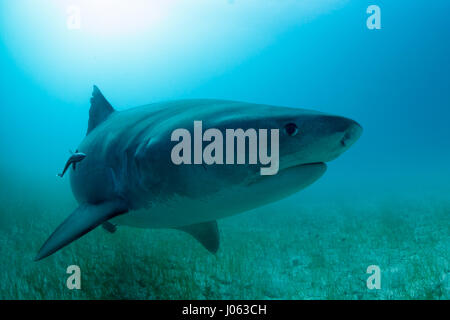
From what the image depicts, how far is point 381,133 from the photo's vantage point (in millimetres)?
150250

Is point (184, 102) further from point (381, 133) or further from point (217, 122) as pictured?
point (381, 133)

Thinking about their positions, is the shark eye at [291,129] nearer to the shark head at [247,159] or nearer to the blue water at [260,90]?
the shark head at [247,159]

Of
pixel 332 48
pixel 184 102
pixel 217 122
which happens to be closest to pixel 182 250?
pixel 184 102

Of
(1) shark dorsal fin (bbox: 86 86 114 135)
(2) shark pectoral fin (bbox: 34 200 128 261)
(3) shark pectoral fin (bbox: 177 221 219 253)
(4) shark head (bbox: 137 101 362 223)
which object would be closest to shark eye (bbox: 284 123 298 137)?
(4) shark head (bbox: 137 101 362 223)

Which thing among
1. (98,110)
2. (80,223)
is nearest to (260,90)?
(98,110)

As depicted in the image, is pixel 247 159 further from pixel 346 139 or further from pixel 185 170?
pixel 346 139

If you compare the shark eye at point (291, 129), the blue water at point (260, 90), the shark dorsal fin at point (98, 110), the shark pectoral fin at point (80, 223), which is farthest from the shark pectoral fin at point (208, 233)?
the shark eye at point (291, 129)

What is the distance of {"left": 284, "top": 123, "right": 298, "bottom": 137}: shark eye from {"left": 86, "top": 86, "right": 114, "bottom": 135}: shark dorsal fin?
3630 mm

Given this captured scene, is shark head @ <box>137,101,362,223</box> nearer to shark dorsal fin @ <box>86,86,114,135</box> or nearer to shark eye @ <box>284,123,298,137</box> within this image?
shark eye @ <box>284,123,298,137</box>

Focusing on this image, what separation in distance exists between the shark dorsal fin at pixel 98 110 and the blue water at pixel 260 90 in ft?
7.95

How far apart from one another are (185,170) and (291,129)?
0.88m

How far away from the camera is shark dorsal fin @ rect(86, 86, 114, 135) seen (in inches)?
187

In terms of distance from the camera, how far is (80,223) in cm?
261

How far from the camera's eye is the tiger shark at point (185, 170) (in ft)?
6.38
